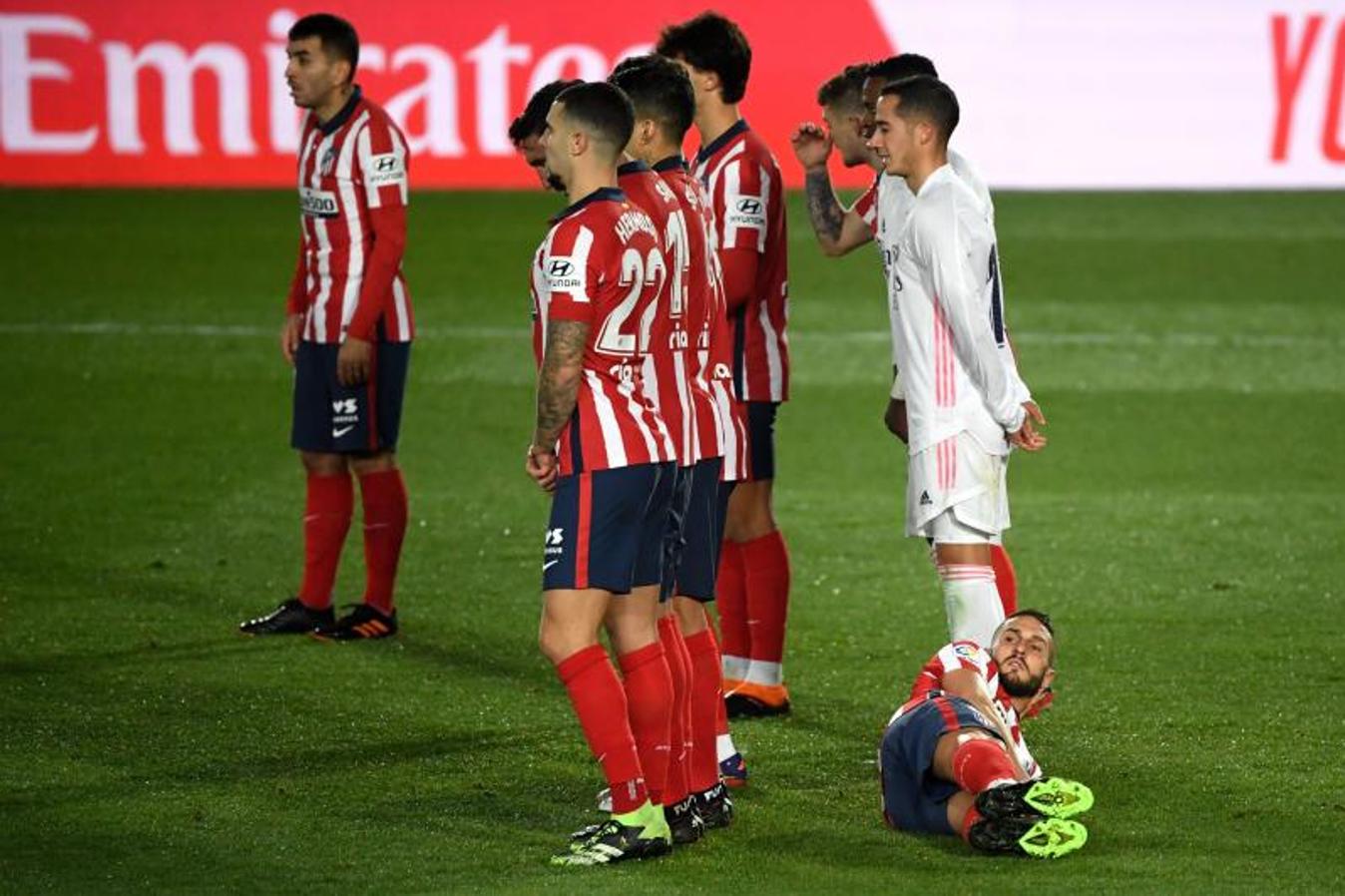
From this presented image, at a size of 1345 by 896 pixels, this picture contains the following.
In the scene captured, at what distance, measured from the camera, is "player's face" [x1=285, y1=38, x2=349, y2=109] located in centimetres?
775

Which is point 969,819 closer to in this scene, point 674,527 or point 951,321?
point 674,527

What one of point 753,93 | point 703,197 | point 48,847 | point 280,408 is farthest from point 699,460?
point 753,93

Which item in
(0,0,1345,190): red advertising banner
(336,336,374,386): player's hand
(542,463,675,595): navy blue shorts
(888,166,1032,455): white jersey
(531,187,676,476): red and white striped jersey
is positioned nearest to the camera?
(531,187,676,476): red and white striped jersey

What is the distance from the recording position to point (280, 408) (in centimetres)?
1184

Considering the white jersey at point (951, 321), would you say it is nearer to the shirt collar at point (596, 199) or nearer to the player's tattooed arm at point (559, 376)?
the shirt collar at point (596, 199)

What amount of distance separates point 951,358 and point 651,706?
122cm

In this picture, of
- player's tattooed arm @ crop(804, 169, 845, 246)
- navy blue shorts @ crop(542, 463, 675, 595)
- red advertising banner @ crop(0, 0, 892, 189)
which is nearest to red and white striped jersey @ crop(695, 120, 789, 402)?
player's tattooed arm @ crop(804, 169, 845, 246)

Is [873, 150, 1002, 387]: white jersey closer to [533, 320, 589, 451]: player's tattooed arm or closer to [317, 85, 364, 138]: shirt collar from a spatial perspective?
[533, 320, 589, 451]: player's tattooed arm

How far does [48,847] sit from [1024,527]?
4987 mm

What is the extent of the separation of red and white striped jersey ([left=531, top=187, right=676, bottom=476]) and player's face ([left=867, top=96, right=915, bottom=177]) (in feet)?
2.80

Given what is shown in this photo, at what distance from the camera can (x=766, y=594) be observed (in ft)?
22.5

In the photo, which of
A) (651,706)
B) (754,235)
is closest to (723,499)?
(754,235)

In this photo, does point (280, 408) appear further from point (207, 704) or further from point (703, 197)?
point (703, 197)

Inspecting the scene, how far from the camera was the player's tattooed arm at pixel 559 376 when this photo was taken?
16.9ft
